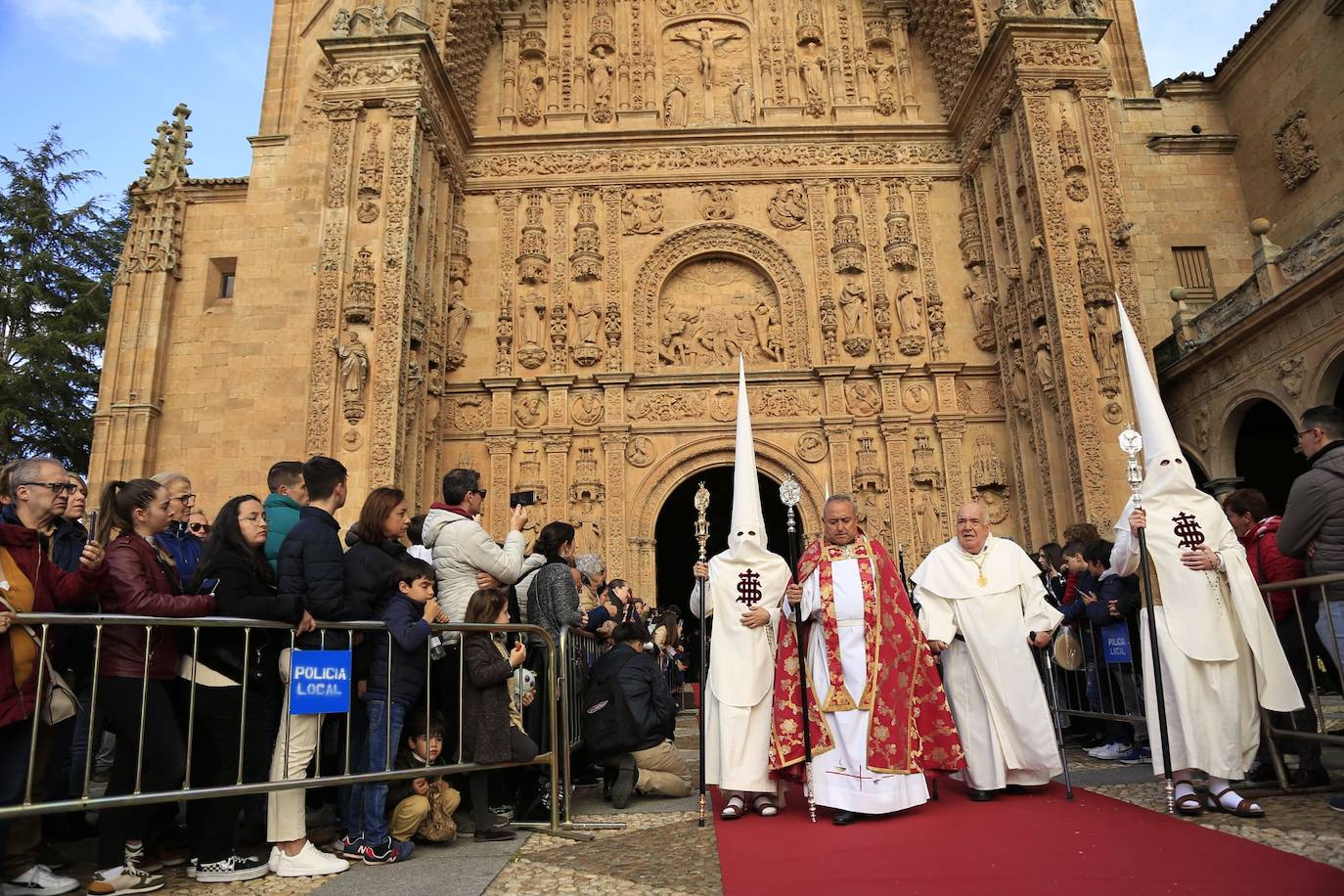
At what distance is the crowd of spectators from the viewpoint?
3.91 metres

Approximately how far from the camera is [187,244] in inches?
614

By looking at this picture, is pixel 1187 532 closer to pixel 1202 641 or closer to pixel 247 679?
pixel 1202 641

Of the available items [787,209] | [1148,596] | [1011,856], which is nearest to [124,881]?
[1011,856]

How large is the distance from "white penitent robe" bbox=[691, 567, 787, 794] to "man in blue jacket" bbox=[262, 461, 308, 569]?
8.05 feet

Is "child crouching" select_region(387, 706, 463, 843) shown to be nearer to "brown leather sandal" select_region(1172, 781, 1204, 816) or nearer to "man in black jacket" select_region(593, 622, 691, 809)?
"man in black jacket" select_region(593, 622, 691, 809)

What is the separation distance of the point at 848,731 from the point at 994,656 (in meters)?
1.22

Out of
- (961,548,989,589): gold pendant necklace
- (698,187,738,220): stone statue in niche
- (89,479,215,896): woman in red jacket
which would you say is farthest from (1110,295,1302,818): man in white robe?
(698,187,738,220): stone statue in niche

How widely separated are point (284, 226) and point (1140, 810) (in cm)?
1503

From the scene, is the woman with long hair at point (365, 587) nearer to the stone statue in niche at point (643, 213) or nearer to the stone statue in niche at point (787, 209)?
the stone statue in niche at point (643, 213)

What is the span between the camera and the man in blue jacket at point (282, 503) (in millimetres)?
4961

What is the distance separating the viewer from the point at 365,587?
4789 mm

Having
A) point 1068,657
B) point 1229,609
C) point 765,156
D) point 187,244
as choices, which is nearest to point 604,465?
point 765,156

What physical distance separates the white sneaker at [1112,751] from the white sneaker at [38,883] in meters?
6.87

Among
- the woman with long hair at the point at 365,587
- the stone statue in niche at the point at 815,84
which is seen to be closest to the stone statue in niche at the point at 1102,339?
the stone statue in niche at the point at 815,84
